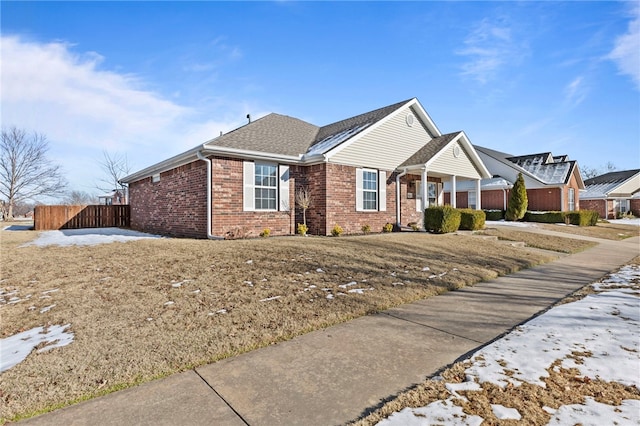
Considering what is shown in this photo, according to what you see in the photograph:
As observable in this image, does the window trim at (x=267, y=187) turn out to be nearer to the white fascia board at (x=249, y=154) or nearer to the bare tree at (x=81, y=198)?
the white fascia board at (x=249, y=154)

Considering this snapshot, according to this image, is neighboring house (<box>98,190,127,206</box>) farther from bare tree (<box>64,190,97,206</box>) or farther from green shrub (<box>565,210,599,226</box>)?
green shrub (<box>565,210,599,226</box>)

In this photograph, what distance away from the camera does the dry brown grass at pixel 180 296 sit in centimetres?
290

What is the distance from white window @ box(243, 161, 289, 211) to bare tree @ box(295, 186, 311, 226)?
0.48 meters

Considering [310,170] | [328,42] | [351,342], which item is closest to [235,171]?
[310,170]

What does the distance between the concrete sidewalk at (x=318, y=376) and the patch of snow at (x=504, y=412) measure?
632 mm

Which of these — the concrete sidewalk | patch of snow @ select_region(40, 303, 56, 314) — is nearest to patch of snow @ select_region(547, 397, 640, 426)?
the concrete sidewalk

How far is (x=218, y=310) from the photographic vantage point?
4.38m

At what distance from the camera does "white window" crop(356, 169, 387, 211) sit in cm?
1322

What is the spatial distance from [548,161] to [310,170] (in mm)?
29771

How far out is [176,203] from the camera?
41.5ft

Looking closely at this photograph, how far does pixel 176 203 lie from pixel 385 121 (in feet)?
32.2

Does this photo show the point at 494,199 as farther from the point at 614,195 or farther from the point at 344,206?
the point at 344,206

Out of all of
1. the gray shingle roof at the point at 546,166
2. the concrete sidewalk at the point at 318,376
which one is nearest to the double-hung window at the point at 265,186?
the concrete sidewalk at the point at 318,376

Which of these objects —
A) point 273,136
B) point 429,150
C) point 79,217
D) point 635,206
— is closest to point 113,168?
point 79,217
